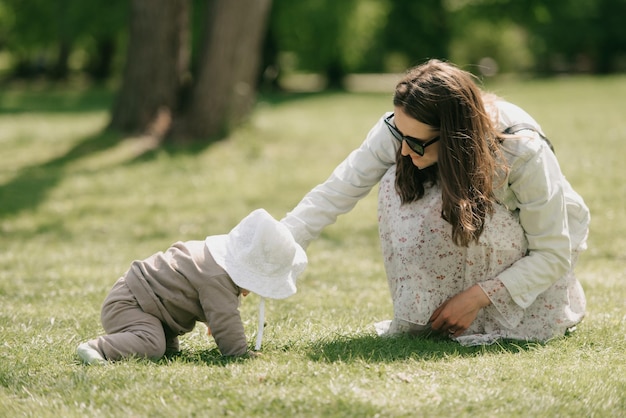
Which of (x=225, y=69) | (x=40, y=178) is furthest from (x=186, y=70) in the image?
(x=40, y=178)

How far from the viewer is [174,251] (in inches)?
147

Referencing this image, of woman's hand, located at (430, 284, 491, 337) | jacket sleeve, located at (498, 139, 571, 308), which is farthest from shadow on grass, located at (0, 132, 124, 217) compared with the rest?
jacket sleeve, located at (498, 139, 571, 308)

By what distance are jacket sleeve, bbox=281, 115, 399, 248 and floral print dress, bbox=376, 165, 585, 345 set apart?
0.13m

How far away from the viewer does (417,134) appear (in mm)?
3611

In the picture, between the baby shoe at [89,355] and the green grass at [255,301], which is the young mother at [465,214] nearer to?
the green grass at [255,301]

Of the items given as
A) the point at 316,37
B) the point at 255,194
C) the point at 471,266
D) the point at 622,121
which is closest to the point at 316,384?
the point at 471,266

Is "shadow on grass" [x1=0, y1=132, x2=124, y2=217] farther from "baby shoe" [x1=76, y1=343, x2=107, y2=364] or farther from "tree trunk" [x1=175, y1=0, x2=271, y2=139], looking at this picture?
"baby shoe" [x1=76, y1=343, x2=107, y2=364]

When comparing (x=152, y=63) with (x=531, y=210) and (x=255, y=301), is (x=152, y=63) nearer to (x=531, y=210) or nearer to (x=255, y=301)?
(x=255, y=301)

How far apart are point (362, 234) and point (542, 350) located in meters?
4.28

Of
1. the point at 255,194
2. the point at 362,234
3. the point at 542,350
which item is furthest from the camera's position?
the point at 255,194

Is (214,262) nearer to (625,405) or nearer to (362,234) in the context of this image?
(625,405)

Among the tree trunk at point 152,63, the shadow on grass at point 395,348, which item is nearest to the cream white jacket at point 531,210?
the shadow on grass at point 395,348

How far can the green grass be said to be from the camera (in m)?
3.06

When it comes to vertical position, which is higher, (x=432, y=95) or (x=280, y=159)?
(x=432, y=95)
